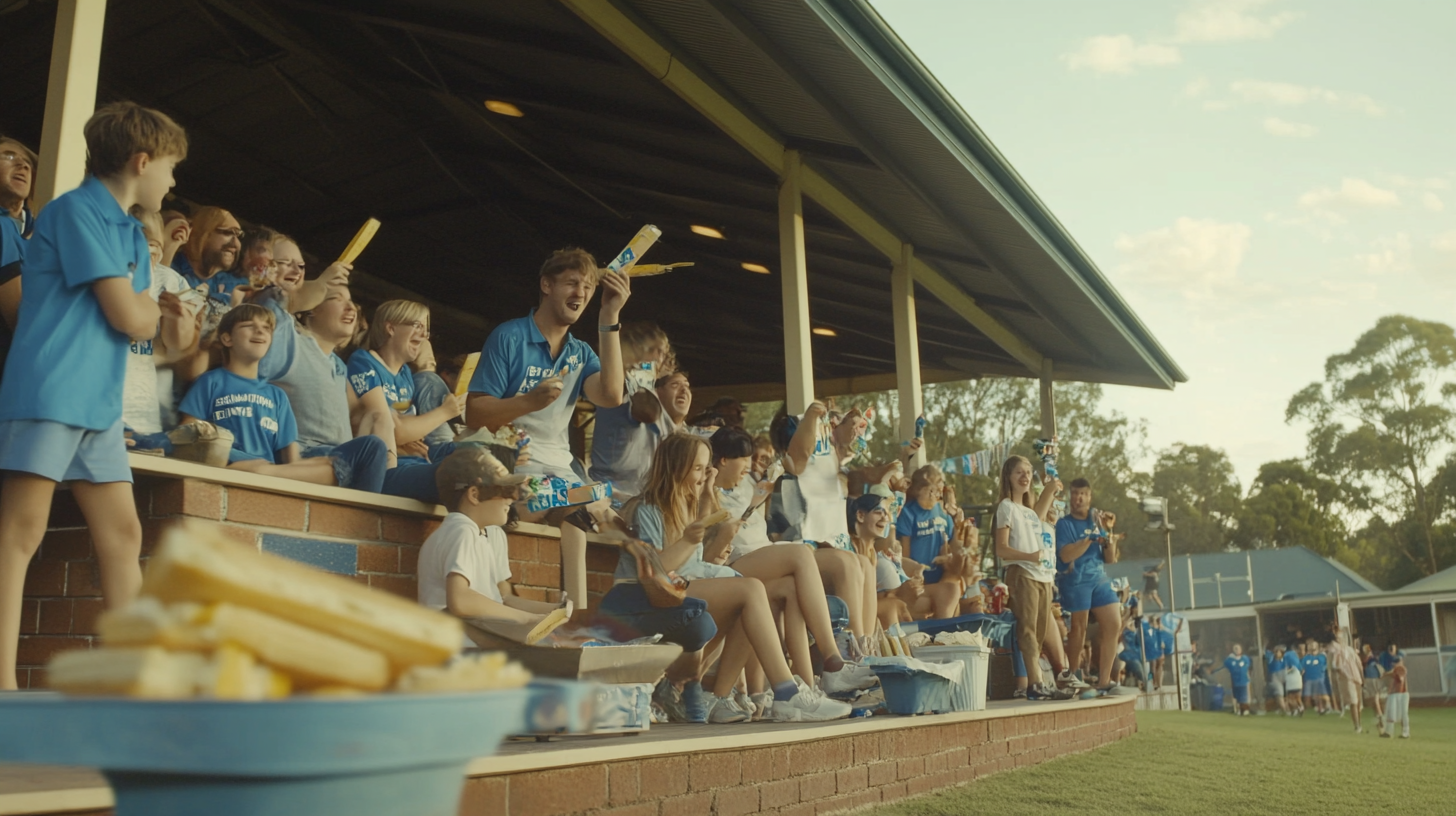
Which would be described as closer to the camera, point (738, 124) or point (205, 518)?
point (205, 518)

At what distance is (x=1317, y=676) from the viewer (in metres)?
25.1

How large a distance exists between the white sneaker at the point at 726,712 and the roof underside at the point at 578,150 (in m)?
3.27

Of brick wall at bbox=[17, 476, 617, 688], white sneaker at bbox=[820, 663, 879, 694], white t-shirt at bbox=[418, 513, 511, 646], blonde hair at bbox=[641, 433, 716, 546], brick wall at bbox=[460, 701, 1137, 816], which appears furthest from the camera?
white sneaker at bbox=[820, 663, 879, 694]

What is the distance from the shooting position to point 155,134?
6.88 feet

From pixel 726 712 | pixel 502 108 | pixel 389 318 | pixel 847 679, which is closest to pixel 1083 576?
pixel 847 679

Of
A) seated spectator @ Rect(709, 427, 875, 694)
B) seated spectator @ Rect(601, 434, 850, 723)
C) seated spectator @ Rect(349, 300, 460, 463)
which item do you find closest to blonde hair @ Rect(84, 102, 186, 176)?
seated spectator @ Rect(601, 434, 850, 723)

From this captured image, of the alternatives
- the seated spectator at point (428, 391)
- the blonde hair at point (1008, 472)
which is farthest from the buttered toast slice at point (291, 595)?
the blonde hair at point (1008, 472)

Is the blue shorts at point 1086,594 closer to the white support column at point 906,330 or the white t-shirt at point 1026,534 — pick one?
the white t-shirt at point 1026,534

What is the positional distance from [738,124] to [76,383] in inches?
197

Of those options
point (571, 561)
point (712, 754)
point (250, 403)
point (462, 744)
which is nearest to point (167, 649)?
point (462, 744)

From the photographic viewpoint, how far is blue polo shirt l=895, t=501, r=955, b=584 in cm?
802

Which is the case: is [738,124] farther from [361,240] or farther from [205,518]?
[205,518]

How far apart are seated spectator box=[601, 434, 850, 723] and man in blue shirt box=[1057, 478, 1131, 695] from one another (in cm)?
475

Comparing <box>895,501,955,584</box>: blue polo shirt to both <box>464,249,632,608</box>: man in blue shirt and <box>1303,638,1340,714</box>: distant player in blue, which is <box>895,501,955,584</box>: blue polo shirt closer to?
<box>464,249,632,608</box>: man in blue shirt
